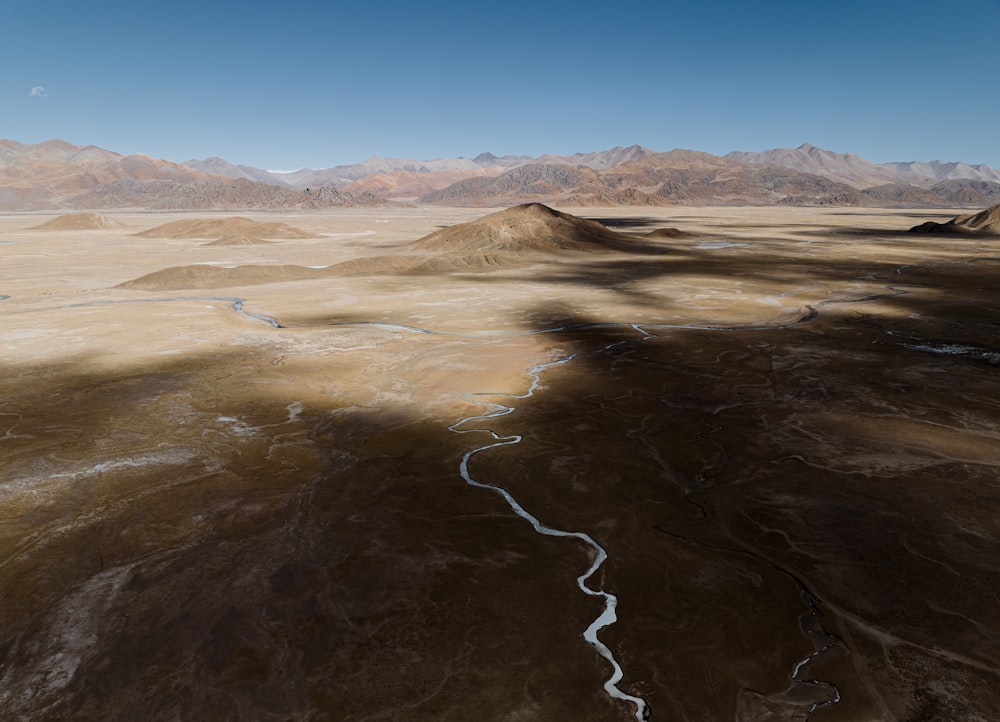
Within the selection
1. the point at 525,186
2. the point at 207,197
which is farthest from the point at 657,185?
the point at 207,197

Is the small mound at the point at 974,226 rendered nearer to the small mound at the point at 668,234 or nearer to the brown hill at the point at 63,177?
the small mound at the point at 668,234

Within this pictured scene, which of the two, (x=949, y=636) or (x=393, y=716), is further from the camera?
(x=949, y=636)

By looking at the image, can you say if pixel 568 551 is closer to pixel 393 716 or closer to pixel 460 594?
pixel 460 594

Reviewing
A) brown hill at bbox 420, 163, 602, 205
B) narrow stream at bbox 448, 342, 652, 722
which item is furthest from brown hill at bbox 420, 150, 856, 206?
narrow stream at bbox 448, 342, 652, 722

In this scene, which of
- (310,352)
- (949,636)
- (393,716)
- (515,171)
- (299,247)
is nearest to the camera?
(393,716)

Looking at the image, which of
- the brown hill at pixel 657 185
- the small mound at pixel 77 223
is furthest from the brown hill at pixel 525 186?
the small mound at pixel 77 223

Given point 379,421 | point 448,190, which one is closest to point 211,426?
point 379,421

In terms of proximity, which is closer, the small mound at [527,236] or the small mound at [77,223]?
the small mound at [527,236]
